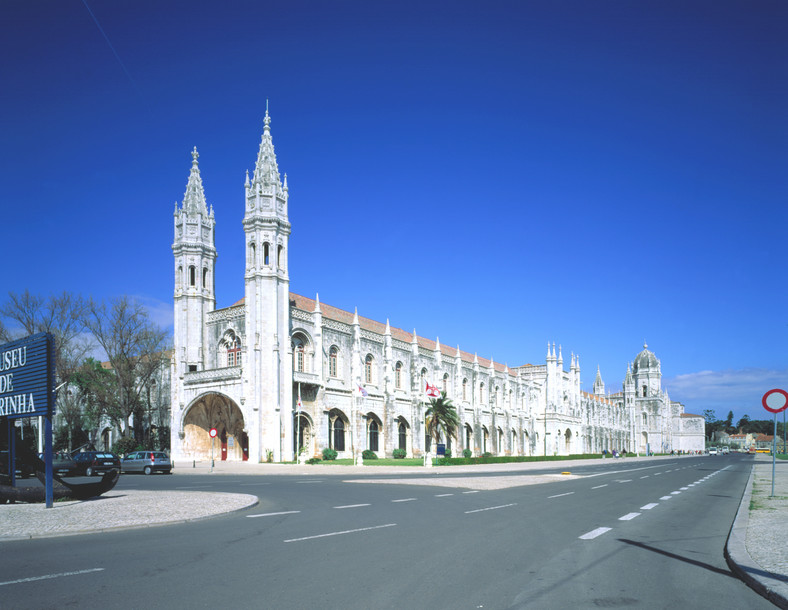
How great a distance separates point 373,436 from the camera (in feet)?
175

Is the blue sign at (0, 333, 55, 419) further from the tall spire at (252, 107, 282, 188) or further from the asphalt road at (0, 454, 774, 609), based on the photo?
the tall spire at (252, 107, 282, 188)

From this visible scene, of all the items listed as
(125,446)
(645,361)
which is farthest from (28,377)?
(645,361)

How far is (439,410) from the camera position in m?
49.3

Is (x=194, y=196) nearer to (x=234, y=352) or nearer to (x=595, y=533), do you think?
(x=234, y=352)

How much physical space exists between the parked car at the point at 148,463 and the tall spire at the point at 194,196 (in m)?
22.1

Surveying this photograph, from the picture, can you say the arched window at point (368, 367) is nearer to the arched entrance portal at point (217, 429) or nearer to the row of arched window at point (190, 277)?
the arched entrance portal at point (217, 429)

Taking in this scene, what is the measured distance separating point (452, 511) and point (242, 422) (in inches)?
1348

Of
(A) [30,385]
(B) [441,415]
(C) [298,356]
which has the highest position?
(C) [298,356]

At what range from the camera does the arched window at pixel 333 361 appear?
50.3 metres

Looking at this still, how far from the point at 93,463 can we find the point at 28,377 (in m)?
19.6

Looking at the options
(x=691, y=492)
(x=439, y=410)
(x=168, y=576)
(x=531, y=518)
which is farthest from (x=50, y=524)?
(x=439, y=410)

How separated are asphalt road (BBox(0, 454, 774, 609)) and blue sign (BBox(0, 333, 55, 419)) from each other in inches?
224

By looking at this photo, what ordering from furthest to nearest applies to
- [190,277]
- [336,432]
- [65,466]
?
[336,432]
[190,277]
[65,466]

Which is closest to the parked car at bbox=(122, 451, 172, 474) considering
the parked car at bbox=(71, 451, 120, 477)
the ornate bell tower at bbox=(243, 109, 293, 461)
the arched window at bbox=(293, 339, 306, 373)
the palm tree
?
the parked car at bbox=(71, 451, 120, 477)
